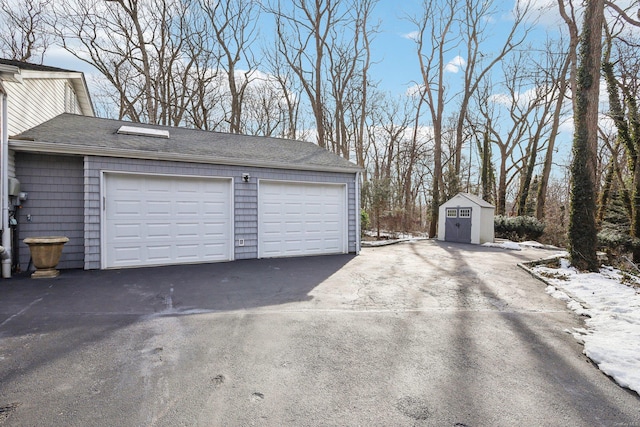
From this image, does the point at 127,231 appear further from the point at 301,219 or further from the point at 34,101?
the point at 301,219

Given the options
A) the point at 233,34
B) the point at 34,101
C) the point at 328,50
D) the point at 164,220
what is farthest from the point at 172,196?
the point at 328,50

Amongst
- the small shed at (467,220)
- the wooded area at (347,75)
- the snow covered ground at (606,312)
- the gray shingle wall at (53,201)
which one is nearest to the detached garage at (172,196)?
the gray shingle wall at (53,201)

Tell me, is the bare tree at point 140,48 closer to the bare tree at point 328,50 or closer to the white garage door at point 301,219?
the bare tree at point 328,50

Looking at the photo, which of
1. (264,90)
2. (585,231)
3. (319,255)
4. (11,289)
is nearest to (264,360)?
(11,289)

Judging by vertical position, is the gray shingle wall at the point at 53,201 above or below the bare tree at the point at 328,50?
below

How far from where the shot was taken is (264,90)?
59.2 feet

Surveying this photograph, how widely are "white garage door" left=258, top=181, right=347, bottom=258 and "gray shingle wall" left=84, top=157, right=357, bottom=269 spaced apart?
7.3 inches

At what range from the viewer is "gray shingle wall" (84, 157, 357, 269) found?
20.0 ft

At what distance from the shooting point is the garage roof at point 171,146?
5.98 metres

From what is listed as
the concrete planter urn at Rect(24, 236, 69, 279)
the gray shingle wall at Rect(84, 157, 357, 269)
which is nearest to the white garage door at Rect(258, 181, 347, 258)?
the gray shingle wall at Rect(84, 157, 357, 269)

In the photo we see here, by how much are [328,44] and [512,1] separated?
8373mm

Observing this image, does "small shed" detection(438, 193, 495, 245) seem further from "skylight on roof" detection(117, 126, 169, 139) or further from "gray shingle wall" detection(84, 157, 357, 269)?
"skylight on roof" detection(117, 126, 169, 139)

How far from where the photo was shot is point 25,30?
12844 mm

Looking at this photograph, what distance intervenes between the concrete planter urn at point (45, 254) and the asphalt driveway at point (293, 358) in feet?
1.49
